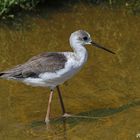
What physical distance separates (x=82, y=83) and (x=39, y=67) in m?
1.32

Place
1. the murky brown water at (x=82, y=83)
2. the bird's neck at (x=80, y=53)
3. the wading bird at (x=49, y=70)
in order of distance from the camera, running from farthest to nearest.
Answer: the bird's neck at (x=80, y=53)
the wading bird at (x=49, y=70)
the murky brown water at (x=82, y=83)

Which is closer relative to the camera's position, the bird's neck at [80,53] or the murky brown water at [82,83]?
the murky brown water at [82,83]

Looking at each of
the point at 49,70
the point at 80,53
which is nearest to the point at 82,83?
the point at 80,53

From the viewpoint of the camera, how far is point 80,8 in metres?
12.9

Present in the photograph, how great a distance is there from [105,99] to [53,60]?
116cm

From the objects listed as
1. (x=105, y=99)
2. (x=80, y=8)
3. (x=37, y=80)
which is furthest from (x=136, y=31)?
(x=37, y=80)

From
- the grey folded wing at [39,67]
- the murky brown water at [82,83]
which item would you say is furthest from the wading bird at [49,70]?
the murky brown water at [82,83]

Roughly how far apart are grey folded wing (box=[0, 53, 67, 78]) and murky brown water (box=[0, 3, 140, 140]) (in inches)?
24.7

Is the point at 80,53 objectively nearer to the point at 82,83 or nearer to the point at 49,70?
the point at 49,70

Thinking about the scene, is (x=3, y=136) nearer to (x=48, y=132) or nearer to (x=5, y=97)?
(x=48, y=132)

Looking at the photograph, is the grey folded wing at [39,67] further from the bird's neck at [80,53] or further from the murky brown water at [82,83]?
the murky brown water at [82,83]

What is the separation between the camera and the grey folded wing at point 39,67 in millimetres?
8852

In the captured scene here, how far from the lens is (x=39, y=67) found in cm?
891

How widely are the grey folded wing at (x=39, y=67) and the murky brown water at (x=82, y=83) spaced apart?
2.06ft
